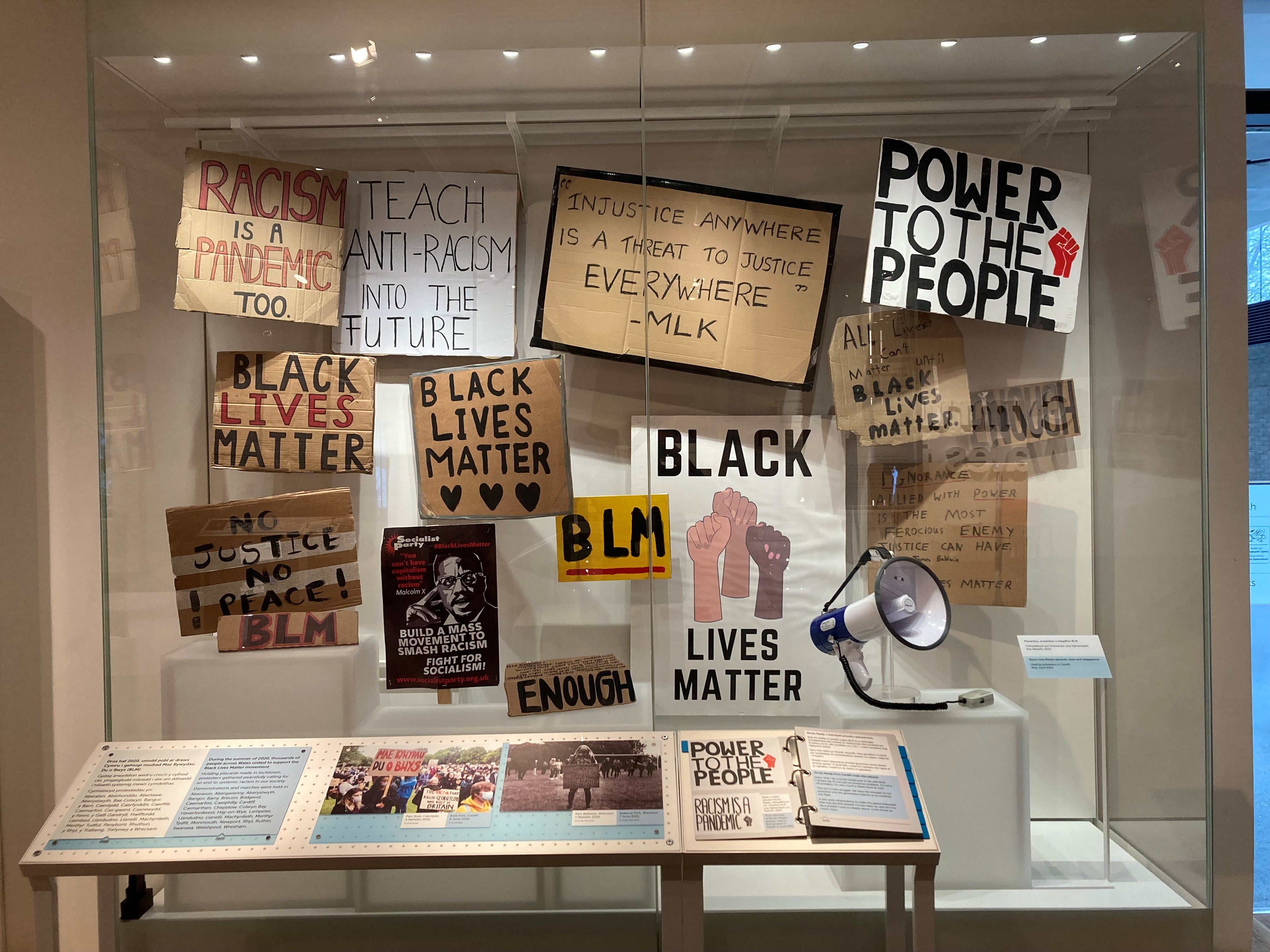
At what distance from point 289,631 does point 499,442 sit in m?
0.83

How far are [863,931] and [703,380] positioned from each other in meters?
1.68

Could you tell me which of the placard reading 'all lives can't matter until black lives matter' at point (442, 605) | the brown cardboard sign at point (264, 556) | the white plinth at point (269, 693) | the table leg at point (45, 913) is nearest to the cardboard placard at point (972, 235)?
the placard reading 'all lives can't matter until black lives matter' at point (442, 605)

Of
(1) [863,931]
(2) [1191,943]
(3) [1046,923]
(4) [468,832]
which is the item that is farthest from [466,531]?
(2) [1191,943]

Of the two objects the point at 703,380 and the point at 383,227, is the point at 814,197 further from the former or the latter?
the point at 383,227

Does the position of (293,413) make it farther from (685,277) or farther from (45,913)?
(45,913)

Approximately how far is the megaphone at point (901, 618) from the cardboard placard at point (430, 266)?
123 cm

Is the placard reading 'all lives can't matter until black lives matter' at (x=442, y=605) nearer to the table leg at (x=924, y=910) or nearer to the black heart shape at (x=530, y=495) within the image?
the black heart shape at (x=530, y=495)

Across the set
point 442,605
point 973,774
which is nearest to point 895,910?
point 973,774

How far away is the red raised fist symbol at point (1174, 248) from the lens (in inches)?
89.0

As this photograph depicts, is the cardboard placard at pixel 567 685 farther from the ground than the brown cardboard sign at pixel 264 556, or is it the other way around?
the brown cardboard sign at pixel 264 556

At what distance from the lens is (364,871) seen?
90.5 inches

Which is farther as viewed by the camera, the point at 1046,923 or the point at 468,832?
the point at 1046,923

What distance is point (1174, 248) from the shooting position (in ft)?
7.45

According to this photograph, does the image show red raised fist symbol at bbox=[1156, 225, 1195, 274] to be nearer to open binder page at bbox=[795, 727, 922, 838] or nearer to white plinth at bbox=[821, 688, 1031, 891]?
white plinth at bbox=[821, 688, 1031, 891]
